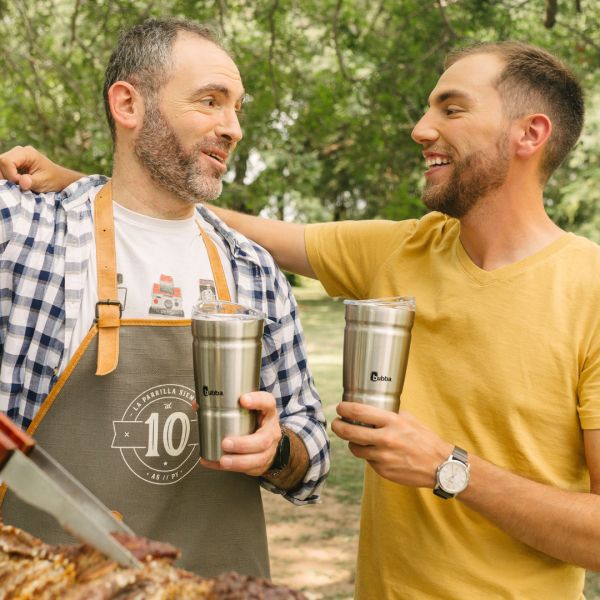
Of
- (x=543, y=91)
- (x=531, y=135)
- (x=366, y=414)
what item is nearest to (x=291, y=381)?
(x=366, y=414)

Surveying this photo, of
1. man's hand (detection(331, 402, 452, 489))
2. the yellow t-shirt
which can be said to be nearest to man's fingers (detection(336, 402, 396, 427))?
man's hand (detection(331, 402, 452, 489))

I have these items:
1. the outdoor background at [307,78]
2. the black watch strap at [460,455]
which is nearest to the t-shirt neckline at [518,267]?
the black watch strap at [460,455]

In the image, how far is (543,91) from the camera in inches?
108

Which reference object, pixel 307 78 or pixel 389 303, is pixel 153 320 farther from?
pixel 307 78

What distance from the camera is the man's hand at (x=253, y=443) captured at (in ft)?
6.05

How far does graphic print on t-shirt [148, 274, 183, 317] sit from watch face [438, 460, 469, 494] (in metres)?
0.96

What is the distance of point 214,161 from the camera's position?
2619mm

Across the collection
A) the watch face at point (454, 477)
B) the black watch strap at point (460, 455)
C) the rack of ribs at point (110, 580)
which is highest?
the rack of ribs at point (110, 580)

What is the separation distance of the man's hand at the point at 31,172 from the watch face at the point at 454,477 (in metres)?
1.56

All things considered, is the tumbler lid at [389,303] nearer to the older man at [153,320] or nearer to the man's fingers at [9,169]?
the older man at [153,320]

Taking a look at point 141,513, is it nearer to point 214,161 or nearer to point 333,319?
point 214,161

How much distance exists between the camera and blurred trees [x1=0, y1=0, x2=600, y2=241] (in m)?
6.55

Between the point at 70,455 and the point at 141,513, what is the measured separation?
0.89 feet

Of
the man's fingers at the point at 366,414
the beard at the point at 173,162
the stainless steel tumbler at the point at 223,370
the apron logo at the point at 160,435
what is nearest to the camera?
the stainless steel tumbler at the point at 223,370
